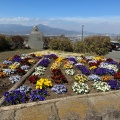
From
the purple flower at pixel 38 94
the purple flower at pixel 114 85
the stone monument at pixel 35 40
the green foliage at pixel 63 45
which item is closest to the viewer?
the purple flower at pixel 38 94

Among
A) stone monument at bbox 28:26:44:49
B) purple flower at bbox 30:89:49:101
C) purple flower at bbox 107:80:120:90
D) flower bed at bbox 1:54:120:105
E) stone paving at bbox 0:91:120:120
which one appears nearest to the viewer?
stone paving at bbox 0:91:120:120

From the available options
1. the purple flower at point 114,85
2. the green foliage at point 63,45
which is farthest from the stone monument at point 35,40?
the purple flower at point 114,85

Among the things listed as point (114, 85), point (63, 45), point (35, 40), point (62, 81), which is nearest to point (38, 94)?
point (62, 81)

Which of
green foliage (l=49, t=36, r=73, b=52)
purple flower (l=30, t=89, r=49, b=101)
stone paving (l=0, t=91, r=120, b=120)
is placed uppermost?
stone paving (l=0, t=91, r=120, b=120)

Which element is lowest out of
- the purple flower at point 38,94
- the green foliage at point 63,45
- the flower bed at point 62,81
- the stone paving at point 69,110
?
the green foliage at point 63,45

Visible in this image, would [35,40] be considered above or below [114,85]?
below

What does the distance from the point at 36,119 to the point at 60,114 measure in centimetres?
44

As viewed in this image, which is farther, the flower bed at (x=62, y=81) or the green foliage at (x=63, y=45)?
the green foliage at (x=63, y=45)

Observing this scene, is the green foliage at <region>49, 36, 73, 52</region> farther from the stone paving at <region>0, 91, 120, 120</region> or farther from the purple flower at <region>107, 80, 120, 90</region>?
the stone paving at <region>0, 91, 120, 120</region>

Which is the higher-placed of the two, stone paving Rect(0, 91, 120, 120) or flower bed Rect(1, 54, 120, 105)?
stone paving Rect(0, 91, 120, 120)

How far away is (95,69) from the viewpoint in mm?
9023

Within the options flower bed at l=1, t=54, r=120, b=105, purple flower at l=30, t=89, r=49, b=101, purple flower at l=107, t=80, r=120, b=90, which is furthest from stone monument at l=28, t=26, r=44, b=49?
purple flower at l=30, t=89, r=49, b=101

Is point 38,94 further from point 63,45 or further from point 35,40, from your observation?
point 35,40

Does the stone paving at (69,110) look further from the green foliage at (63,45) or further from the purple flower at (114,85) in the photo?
the green foliage at (63,45)
